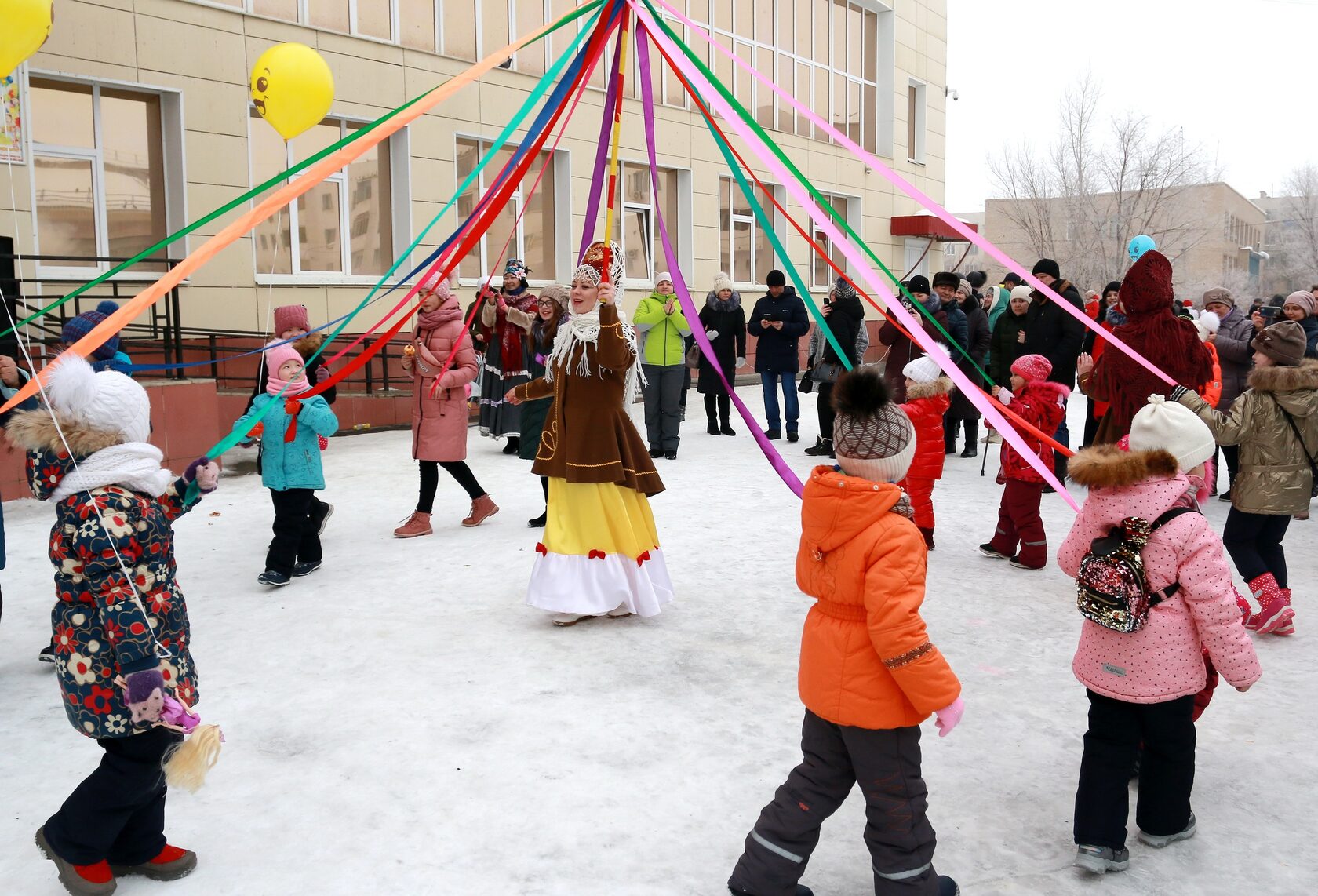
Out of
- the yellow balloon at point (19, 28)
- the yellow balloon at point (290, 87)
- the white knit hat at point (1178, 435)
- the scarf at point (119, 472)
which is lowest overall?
the scarf at point (119, 472)

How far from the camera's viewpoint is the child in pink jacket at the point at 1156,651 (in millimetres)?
2998

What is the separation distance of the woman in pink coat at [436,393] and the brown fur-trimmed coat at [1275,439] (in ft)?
15.1

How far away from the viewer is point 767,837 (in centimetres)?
283

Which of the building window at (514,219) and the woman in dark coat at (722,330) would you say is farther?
the building window at (514,219)

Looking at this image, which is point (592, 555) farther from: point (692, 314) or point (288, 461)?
point (288, 461)

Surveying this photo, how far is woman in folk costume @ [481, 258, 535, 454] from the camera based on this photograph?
9484mm

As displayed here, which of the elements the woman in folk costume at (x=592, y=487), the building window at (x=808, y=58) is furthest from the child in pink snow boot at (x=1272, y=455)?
the building window at (x=808, y=58)

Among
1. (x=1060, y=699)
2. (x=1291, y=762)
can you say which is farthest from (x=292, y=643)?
(x=1291, y=762)

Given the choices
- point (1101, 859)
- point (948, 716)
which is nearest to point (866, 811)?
point (948, 716)

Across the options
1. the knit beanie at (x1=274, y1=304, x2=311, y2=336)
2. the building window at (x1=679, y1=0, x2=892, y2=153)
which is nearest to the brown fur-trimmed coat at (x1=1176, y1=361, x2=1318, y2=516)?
the knit beanie at (x1=274, y1=304, x2=311, y2=336)

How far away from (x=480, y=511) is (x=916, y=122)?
21.0m

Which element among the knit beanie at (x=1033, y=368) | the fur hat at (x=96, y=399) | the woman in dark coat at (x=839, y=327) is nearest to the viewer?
the fur hat at (x=96, y=399)

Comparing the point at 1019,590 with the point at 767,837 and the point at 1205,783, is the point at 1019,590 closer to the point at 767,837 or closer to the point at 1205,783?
the point at 1205,783

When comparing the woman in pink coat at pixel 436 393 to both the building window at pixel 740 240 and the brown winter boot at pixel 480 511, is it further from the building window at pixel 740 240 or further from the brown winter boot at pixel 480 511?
the building window at pixel 740 240
